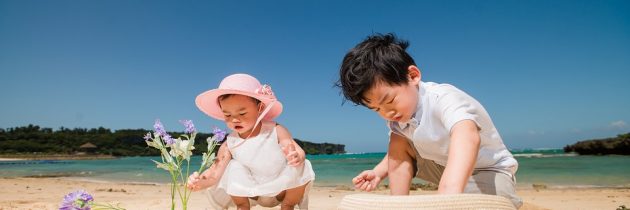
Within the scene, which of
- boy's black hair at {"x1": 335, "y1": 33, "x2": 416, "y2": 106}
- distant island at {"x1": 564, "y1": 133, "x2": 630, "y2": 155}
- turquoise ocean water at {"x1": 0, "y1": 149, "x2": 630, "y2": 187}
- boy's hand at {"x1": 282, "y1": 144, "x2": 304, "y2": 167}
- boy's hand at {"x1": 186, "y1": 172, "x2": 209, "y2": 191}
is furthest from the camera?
distant island at {"x1": 564, "y1": 133, "x2": 630, "y2": 155}

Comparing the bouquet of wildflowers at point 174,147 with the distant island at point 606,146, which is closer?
the bouquet of wildflowers at point 174,147

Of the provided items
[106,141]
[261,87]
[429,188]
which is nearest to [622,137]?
[429,188]

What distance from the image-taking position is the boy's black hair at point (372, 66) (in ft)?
8.14

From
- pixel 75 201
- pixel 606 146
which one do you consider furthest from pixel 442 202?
pixel 606 146

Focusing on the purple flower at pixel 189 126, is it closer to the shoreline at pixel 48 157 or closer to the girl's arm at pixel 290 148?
the girl's arm at pixel 290 148

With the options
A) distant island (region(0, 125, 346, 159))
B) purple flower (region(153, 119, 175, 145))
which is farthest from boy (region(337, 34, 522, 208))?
distant island (region(0, 125, 346, 159))

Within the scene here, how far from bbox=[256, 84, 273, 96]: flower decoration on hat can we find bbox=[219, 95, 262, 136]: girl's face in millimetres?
85

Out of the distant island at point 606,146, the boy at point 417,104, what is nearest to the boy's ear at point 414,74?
the boy at point 417,104

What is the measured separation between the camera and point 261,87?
3701 mm

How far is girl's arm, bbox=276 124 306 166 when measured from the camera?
3.44 metres

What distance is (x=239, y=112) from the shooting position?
359 cm

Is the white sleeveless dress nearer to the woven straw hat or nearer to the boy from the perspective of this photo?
the boy

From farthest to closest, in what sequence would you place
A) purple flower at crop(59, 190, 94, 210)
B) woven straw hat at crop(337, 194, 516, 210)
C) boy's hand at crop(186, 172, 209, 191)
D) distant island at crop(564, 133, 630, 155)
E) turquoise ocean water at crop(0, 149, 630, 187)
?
distant island at crop(564, 133, 630, 155) → turquoise ocean water at crop(0, 149, 630, 187) → boy's hand at crop(186, 172, 209, 191) → purple flower at crop(59, 190, 94, 210) → woven straw hat at crop(337, 194, 516, 210)

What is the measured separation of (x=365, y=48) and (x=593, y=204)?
446 cm
